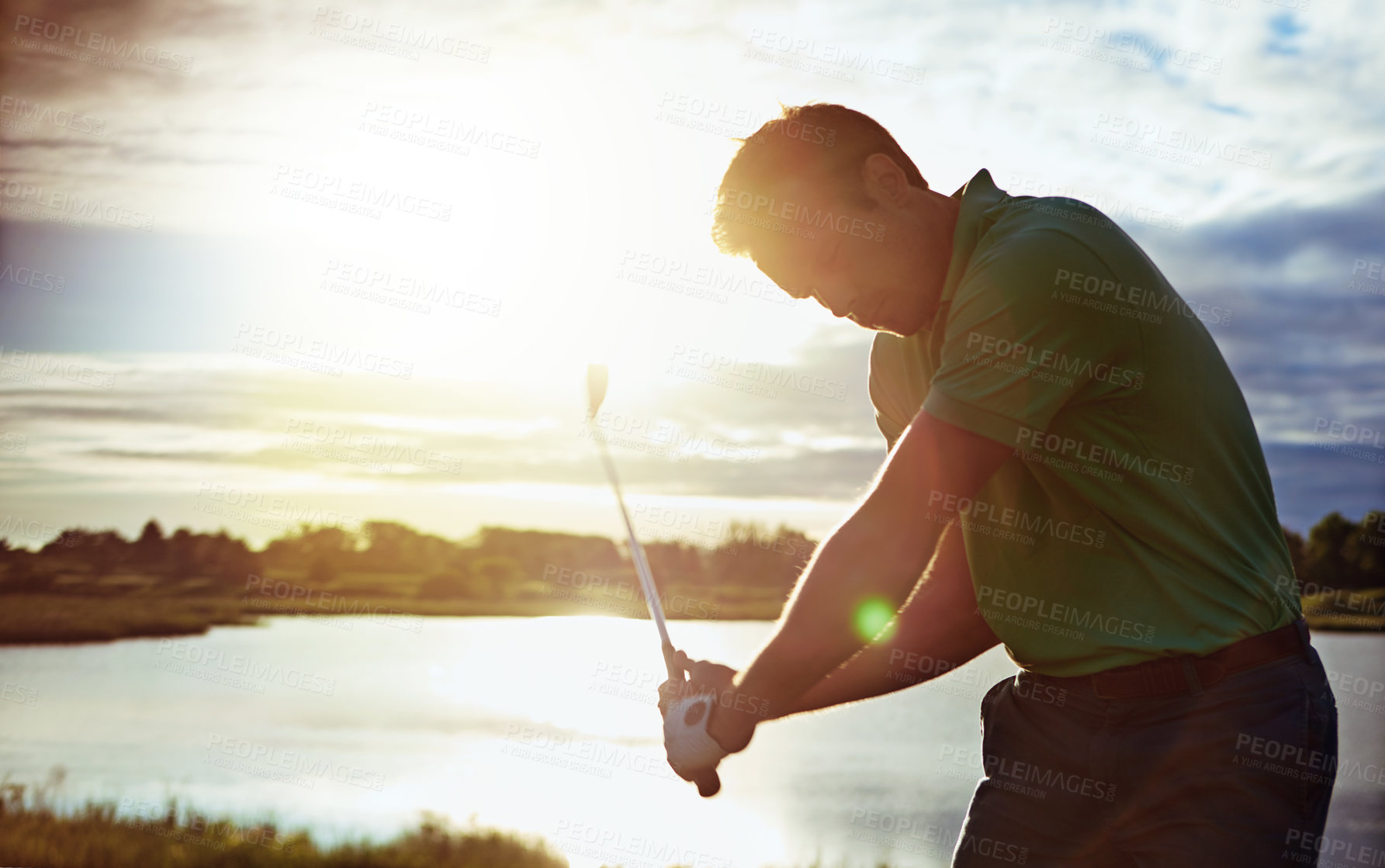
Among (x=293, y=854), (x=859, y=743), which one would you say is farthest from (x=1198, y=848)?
(x=859, y=743)

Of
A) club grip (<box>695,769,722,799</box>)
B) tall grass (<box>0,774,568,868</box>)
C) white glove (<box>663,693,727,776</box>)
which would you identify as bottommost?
tall grass (<box>0,774,568,868</box>)

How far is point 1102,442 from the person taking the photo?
195 cm

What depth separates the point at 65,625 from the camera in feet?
238

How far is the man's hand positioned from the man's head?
836 mm

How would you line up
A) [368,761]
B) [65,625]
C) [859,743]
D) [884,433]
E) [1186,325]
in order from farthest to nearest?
[65,625] → [859,743] → [368,761] → [884,433] → [1186,325]

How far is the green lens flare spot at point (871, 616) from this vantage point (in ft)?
5.85

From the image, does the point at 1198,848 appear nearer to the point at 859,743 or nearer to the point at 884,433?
the point at 884,433

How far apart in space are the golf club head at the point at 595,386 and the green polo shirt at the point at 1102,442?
3.69 ft

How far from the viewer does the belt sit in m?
1.90

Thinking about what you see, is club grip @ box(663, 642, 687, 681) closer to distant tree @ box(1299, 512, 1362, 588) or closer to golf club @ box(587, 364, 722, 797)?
golf club @ box(587, 364, 722, 797)

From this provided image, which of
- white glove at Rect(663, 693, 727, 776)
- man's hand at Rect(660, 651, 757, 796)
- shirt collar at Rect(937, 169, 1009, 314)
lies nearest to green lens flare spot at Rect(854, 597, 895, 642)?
man's hand at Rect(660, 651, 757, 796)

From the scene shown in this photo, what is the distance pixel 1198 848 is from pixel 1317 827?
0.73 feet

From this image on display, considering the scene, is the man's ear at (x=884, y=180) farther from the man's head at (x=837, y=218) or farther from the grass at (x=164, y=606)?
the grass at (x=164, y=606)

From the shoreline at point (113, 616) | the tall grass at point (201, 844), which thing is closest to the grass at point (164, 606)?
the shoreline at point (113, 616)
